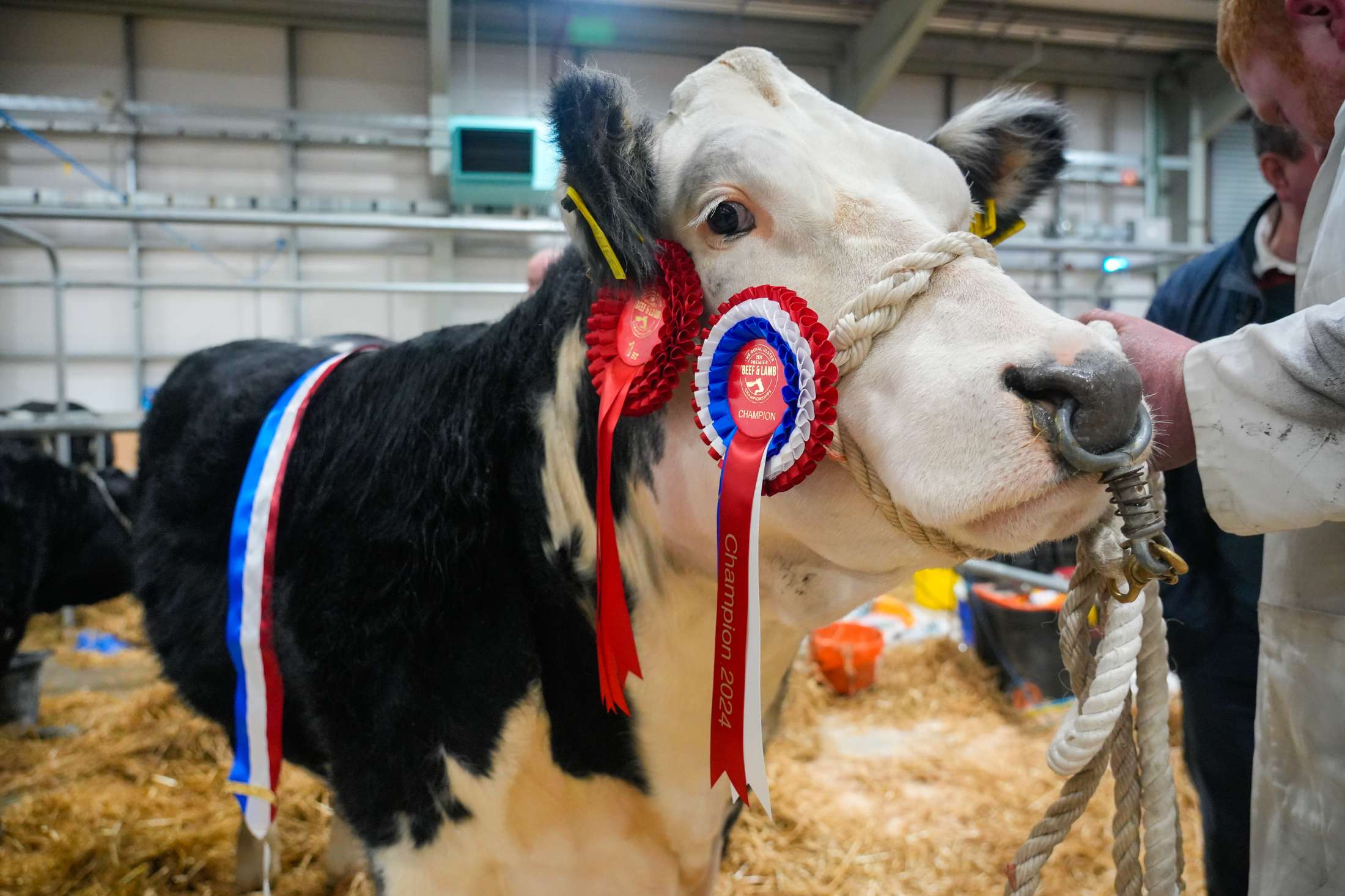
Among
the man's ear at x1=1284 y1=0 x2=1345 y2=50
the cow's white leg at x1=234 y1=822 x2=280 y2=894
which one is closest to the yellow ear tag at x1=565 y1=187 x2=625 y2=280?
the man's ear at x1=1284 y1=0 x2=1345 y2=50

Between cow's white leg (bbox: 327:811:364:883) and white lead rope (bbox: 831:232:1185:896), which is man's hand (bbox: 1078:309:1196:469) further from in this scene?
cow's white leg (bbox: 327:811:364:883)

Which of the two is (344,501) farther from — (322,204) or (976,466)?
(322,204)

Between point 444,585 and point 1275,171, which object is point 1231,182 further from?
point 444,585

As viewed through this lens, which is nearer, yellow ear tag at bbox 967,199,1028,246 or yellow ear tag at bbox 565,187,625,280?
yellow ear tag at bbox 565,187,625,280

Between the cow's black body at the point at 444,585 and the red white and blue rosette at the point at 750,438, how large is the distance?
0.62 feet

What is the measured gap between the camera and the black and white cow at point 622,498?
846mm

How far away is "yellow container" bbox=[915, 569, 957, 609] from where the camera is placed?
518 cm

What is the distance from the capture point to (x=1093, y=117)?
411 inches

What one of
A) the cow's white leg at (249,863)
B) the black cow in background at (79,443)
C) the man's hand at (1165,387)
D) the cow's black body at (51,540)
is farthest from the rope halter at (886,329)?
the black cow in background at (79,443)

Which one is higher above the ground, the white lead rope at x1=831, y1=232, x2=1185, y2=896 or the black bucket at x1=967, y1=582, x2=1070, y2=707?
the white lead rope at x1=831, y1=232, x2=1185, y2=896

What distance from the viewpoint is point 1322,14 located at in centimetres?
106

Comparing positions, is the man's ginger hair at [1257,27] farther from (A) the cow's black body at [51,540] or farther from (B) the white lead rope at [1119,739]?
(A) the cow's black body at [51,540]

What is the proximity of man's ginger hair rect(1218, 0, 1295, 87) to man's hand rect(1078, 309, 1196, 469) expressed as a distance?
0.45 metres

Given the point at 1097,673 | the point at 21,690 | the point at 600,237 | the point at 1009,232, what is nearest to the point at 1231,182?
the point at 1009,232
